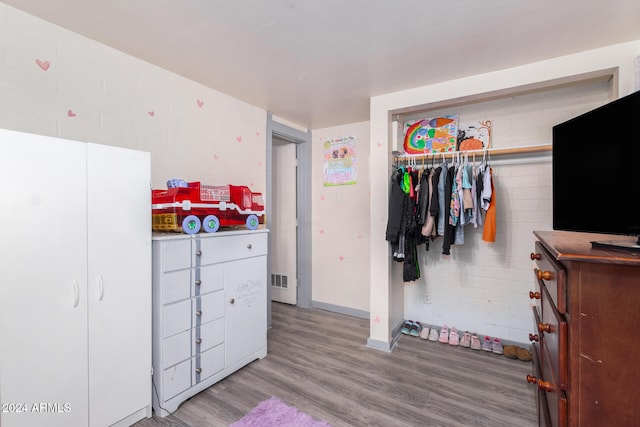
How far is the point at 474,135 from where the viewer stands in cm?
268

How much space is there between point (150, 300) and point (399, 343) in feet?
7.18

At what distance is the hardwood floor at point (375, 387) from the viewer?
1.72 m

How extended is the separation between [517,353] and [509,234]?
1.02 m

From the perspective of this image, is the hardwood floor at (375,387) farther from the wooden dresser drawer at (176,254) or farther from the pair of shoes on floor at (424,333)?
the wooden dresser drawer at (176,254)

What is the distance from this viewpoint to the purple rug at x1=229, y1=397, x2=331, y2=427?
5.39 ft

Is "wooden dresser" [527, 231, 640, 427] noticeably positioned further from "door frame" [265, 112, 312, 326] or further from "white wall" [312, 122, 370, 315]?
"door frame" [265, 112, 312, 326]

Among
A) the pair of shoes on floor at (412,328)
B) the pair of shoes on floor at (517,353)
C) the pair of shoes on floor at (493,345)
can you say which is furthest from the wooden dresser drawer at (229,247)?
the pair of shoes on floor at (517,353)

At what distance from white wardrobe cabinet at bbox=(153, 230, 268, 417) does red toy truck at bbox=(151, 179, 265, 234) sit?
87 mm

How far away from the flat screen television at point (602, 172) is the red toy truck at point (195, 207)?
1961 mm

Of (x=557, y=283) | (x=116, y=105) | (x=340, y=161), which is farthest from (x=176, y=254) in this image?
(x=340, y=161)

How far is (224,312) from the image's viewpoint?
2.08 metres

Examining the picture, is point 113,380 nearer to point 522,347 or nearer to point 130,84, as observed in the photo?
point 130,84

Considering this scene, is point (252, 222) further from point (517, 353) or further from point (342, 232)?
point (517, 353)

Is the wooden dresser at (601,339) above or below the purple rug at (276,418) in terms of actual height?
above
